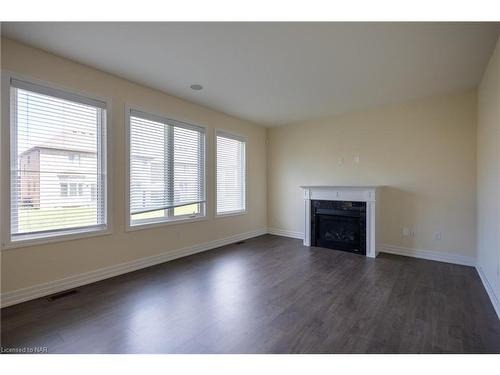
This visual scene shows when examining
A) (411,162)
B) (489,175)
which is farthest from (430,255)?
(489,175)

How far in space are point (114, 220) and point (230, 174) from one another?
8.33 ft

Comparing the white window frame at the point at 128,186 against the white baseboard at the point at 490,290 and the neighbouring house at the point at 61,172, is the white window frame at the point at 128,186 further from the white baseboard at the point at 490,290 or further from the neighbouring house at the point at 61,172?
the white baseboard at the point at 490,290

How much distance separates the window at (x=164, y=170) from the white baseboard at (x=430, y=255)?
3.47 meters

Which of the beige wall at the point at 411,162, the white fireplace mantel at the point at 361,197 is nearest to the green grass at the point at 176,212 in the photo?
the white fireplace mantel at the point at 361,197

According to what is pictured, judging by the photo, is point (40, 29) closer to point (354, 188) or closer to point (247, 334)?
point (247, 334)

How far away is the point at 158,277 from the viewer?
330cm

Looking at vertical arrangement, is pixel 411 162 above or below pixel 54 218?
above

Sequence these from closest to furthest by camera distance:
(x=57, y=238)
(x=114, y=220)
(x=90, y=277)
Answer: (x=57, y=238), (x=90, y=277), (x=114, y=220)

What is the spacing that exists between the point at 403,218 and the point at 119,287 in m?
4.53

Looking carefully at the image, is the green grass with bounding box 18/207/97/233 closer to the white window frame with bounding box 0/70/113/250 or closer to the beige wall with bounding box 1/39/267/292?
the white window frame with bounding box 0/70/113/250

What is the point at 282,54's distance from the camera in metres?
2.73

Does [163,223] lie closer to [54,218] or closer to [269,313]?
[54,218]

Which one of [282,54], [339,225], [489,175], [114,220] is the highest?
[282,54]
